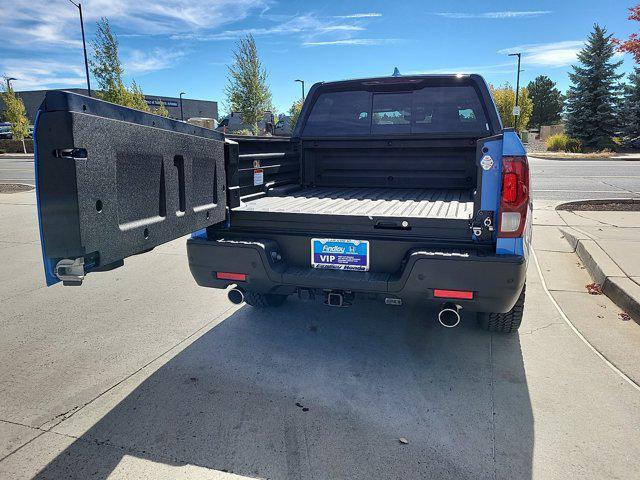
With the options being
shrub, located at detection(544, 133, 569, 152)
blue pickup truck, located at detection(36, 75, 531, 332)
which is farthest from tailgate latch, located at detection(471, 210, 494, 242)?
shrub, located at detection(544, 133, 569, 152)

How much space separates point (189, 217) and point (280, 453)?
4.53 feet

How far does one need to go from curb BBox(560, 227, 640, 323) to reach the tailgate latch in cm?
221

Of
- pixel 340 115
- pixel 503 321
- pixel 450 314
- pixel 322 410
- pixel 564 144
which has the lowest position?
pixel 322 410

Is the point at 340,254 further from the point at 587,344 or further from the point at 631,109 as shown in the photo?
the point at 631,109

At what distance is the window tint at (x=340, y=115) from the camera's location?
4.61 m

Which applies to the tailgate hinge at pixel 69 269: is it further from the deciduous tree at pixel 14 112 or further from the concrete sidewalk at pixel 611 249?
the deciduous tree at pixel 14 112

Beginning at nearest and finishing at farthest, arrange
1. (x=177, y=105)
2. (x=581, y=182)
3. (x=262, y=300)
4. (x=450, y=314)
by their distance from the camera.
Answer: (x=450, y=314), (x=262, y=300), (x=581, y=182), (x=177, y=105)

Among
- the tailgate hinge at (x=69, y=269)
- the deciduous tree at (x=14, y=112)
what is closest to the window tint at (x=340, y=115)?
the tailgate hinge at (x=69, y=269)

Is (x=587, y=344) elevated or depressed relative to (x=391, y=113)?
depressed

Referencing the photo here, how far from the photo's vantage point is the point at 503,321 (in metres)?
3.74

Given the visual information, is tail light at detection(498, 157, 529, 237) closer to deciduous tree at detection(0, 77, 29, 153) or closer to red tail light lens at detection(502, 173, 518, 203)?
red tail light lens at detection(502, 173, 518, 203)

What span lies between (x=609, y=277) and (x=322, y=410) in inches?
144

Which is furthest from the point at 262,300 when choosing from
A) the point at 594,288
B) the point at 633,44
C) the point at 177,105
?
the point at 177,105

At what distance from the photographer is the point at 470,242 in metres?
2.94
